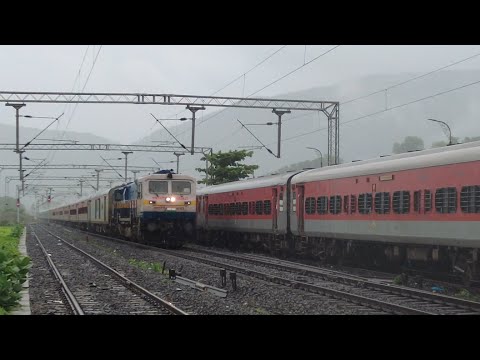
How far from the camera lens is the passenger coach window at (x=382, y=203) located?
1884cm

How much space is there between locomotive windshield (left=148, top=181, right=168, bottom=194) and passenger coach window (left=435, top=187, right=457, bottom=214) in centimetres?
1815

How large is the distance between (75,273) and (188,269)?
3.55 metres

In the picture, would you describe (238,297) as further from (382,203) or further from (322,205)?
(322,205)

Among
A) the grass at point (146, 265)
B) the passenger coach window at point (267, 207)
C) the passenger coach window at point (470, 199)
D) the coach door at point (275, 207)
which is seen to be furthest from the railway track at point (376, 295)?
the passenger coach window at point (267, 207)

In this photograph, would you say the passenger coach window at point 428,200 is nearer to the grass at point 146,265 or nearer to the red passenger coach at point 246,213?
the grass at point 146,265

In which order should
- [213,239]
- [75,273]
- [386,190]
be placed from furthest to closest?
[213,239], [75,273], [386,190]

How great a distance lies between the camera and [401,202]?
18125 millimetres

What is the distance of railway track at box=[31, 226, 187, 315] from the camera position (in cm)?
1369

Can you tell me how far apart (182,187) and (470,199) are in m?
19.5

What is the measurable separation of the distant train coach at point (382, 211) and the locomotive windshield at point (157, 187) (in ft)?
14.4

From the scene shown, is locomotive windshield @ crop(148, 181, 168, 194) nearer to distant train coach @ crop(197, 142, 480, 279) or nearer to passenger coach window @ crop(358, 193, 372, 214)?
distant train coach @ crop(197, 142, 480, 279)
